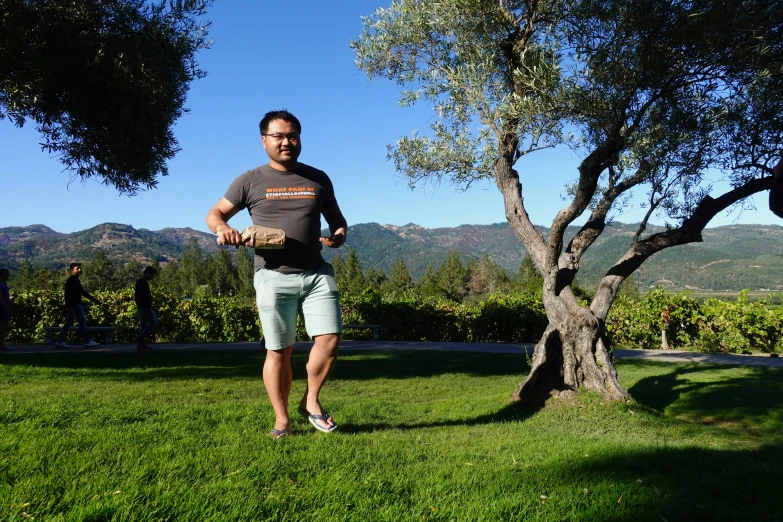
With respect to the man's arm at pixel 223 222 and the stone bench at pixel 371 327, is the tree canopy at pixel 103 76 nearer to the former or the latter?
the man's arm at pixel 223 222

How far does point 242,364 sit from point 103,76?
5.14m

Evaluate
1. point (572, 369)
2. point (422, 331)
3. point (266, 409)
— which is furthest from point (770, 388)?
point (422, 331)

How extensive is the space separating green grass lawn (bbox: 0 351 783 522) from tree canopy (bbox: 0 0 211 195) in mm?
4119

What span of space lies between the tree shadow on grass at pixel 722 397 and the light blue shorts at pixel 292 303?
188 inches

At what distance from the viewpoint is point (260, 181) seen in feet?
12.3

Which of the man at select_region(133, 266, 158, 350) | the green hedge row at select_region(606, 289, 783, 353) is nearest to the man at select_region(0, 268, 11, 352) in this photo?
the man at select_region(133, 266, 158, 350)

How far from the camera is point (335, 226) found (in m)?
4.21

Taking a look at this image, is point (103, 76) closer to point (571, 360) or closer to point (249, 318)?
point (571, 360)

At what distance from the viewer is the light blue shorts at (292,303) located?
3.71m

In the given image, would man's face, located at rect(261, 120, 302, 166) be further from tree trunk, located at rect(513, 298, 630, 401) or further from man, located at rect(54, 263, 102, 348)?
man, located at rect(54, 263, 102, 348)

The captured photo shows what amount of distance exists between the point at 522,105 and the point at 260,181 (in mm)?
3840

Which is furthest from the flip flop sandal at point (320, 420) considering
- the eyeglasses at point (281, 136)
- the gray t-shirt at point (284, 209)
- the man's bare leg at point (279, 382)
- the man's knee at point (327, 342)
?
the eyeglasses at point (281, 136)

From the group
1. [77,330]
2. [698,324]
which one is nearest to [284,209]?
[77,330]

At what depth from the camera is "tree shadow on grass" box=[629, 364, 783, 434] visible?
6176mm
